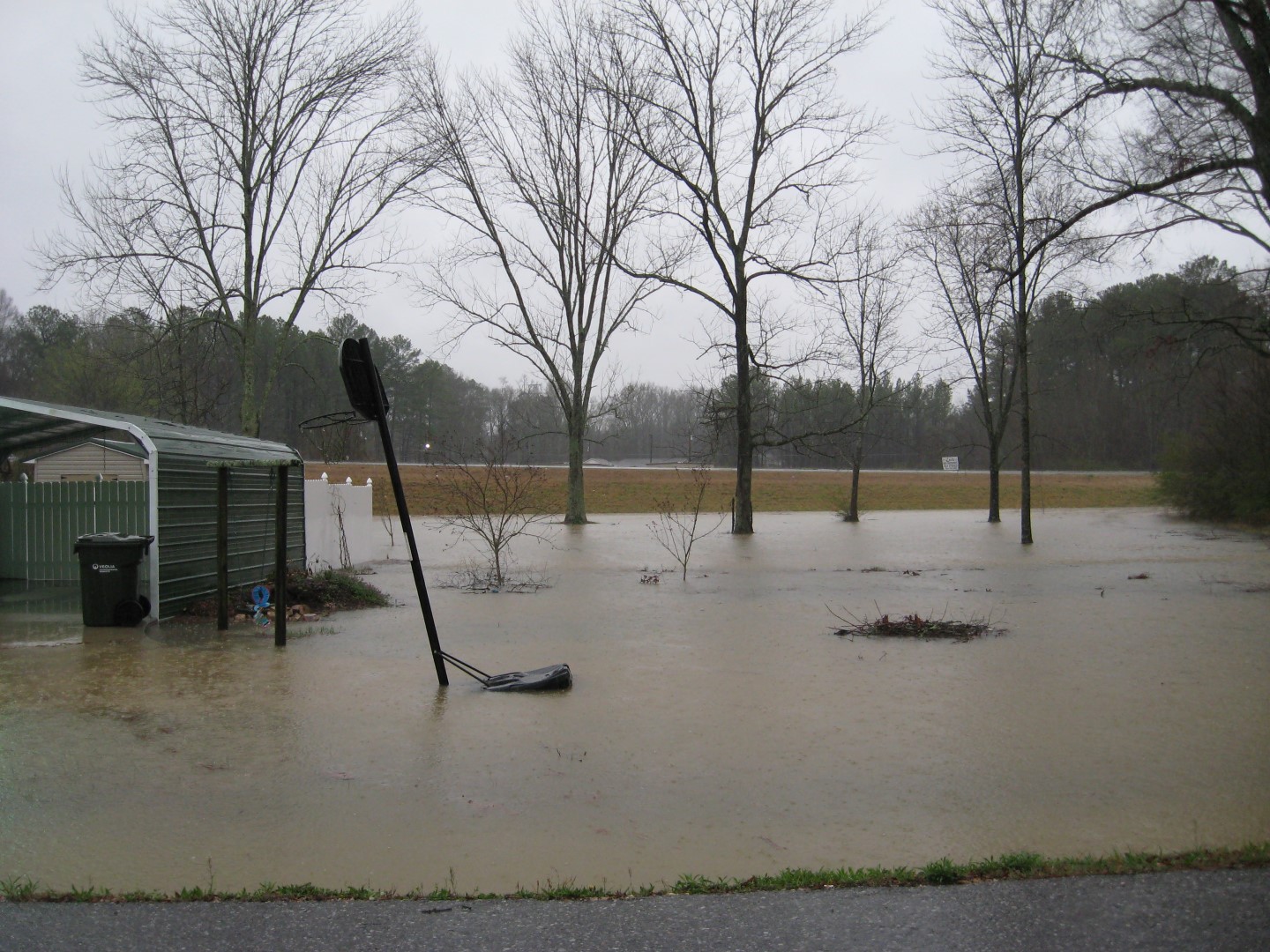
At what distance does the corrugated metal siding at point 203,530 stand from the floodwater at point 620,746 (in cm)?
91

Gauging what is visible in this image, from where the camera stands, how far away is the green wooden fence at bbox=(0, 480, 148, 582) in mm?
14078

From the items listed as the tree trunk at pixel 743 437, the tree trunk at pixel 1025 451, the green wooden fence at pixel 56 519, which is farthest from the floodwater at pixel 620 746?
the tree trunk at pixel 743 437

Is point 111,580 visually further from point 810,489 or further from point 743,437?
point 810,489

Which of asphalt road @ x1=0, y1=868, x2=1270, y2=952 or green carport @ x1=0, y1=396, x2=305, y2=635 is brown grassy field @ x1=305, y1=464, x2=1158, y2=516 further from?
asphalt road @ x1=0, y1=868, x2=1270, y2=952

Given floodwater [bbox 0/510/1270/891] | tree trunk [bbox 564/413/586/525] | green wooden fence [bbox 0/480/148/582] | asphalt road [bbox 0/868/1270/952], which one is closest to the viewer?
asphalt road [bbox 0/868/1270/952]

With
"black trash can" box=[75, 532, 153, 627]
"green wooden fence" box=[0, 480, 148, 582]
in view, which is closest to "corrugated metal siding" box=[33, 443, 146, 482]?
"green wooden fence" box=[0, 480, 148, 582]

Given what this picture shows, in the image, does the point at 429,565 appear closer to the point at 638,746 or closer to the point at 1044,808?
the point at 638,746

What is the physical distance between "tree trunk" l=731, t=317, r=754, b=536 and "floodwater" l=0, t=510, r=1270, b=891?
14829 millimetres

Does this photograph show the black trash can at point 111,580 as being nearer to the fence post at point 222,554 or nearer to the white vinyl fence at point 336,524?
the fence post at point 222,554

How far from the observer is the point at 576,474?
32.8 metres

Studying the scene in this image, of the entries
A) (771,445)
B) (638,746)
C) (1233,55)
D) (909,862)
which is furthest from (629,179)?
(909,862)

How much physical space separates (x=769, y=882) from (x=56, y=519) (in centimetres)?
1464

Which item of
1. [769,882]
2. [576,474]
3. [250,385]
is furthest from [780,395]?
[769,882]

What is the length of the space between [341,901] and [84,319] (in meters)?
23.9
